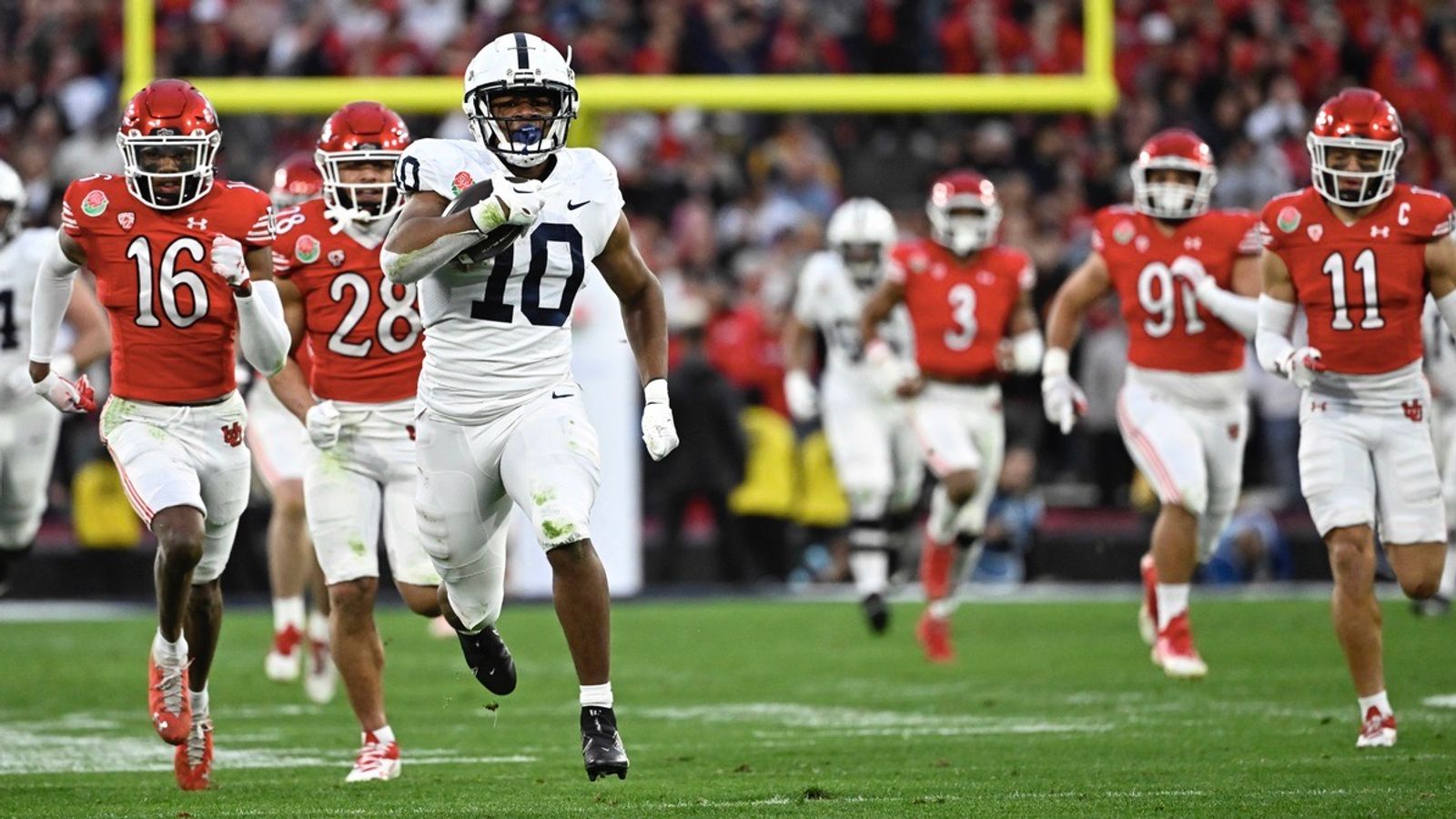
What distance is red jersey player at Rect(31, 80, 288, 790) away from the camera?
20.5ft

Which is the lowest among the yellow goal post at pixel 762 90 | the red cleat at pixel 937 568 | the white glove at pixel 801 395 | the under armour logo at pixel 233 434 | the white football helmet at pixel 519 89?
the red cleat at pixel 937 568

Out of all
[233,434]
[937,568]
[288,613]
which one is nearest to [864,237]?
[937,568]

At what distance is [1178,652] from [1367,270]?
2.23m

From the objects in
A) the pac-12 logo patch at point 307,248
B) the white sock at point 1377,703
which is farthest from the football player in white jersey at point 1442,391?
the pac-12 logo patch at point 307,248

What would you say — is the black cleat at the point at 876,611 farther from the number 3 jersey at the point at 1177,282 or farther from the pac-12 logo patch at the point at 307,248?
the pac-12 logo patch at the point at 307,248

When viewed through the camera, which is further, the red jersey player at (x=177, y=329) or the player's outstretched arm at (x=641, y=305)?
the red jersey player at (x=177, y=329)

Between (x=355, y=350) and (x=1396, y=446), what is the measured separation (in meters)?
3.16

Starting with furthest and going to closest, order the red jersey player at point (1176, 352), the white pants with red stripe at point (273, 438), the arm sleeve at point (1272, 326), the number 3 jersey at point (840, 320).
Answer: the number 3 jersey at point (840, 320)
the white pants with red stripe at point (273, 438)
the red jersey player at point (1176, 352)
the arm sleeve at point (1272, 326)

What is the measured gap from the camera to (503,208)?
5488 mm

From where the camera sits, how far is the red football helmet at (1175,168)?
29.6 feet

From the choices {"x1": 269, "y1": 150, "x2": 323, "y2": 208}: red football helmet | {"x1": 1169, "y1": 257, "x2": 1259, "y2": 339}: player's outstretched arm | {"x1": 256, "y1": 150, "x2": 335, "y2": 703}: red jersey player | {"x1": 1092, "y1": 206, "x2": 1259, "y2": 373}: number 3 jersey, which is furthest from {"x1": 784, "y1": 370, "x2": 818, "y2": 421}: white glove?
{"x1": 269, "y1": 150, "x2": 323, "y2": 208}: red football helmet

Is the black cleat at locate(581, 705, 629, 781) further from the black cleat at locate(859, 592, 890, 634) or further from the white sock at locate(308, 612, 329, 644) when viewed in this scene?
the black cleat at locate(859, 592, 890, 634)

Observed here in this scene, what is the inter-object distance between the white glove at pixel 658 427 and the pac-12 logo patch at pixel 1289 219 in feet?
7.41

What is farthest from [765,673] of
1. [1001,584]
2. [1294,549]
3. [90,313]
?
[1294,549]
